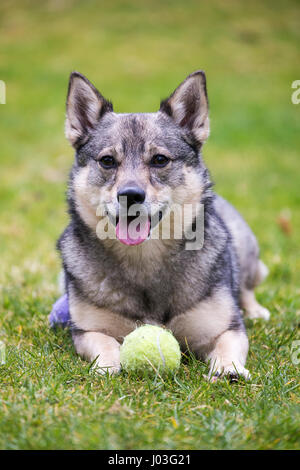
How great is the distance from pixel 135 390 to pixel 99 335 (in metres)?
0.67

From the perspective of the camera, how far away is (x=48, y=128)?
14500 millimetres

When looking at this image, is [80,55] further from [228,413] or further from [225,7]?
[228,413]

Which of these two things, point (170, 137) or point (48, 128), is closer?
point (170, 137)

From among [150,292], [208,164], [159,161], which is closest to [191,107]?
[159,161]

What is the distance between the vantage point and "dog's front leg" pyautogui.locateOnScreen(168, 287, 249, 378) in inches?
132

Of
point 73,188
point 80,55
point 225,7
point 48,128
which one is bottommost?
point 73,188

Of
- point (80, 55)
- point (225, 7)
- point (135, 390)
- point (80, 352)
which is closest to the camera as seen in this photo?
point (135, 390)

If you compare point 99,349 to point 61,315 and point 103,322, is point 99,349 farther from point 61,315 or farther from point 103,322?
point 61,315

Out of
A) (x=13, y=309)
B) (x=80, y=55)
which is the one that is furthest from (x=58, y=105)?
(x=13, y=309)

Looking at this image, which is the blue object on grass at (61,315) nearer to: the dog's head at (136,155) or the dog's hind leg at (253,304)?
the dog's head at (136,155)

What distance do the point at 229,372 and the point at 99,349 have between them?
0.80 metres

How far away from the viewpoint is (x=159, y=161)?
348 centimetres

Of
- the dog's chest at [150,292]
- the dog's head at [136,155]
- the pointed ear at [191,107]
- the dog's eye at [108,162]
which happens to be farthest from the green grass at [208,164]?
the pointed ear at [191,107]

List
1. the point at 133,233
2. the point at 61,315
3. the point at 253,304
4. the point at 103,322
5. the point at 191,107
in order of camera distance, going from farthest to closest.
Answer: the point at 253,304
the point at 61,315
the point at 191,107
the point at 103,322
the point at 133,233
